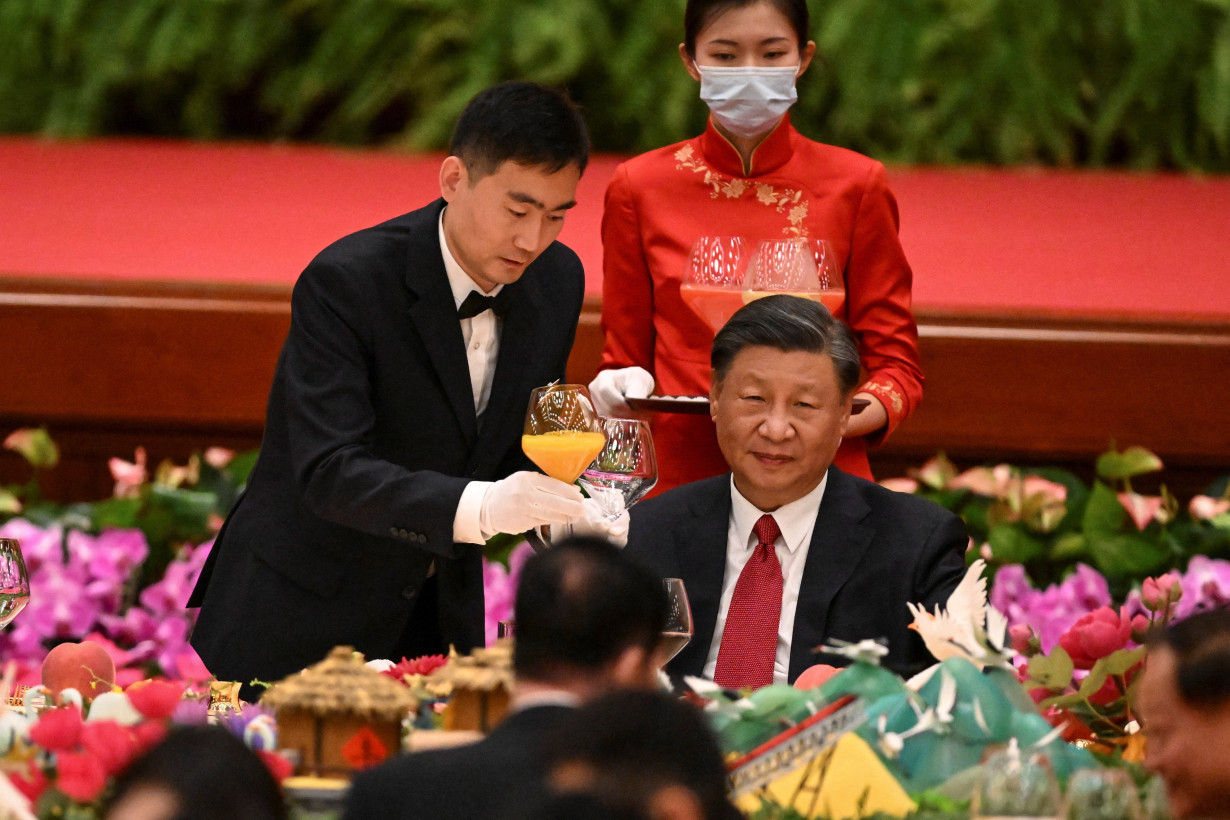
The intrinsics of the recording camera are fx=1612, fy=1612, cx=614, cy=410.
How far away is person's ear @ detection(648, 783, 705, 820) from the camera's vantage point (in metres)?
0.91

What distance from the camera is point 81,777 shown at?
50.7 inches

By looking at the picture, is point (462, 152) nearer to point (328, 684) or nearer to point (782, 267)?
point (782, 267)

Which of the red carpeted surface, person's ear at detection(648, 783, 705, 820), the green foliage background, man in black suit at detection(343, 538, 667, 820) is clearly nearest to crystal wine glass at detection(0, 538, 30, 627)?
man in black suit at detection(343, 538, 667, 820)

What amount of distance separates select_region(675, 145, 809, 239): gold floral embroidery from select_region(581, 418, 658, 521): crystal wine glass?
2.10 ft

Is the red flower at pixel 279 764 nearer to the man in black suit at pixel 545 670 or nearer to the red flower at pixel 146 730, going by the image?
the red flower at pixel 146 730

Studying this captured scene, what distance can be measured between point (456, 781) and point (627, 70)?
4699 millimetres

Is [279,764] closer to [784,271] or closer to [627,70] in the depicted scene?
[784,271]

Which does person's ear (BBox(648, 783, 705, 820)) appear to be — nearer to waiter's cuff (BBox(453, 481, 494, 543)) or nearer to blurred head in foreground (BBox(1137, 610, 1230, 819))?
blurred head in foreground (BBox(1137, 610, 1230, 819))

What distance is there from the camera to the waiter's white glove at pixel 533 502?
186 cm

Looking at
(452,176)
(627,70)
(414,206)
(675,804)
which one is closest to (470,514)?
(452,176)

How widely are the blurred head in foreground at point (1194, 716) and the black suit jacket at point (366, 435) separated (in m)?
1.11

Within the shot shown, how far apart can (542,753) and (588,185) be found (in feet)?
12.9

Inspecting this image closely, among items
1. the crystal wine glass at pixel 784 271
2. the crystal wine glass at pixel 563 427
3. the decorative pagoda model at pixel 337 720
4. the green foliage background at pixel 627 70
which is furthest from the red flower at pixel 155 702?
the green foliage background at pixel 627 70

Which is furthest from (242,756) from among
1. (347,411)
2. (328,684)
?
(347,411)
